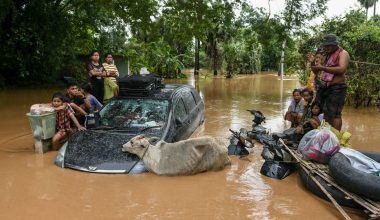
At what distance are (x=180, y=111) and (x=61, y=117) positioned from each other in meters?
2.31

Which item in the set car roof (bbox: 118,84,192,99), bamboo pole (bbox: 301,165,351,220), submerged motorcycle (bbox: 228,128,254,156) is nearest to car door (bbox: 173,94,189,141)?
car roof (bbox: 118,84,192,99)

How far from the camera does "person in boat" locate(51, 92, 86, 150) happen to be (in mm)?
7738

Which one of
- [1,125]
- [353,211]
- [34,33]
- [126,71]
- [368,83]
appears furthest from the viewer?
[126,71]

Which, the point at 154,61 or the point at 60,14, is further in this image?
the point at 154,61

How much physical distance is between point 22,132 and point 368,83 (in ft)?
34.9

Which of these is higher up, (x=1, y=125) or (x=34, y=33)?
(x=34, y=33)

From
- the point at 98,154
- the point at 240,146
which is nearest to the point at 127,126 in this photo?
the point at 98,154

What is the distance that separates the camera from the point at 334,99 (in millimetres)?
6945

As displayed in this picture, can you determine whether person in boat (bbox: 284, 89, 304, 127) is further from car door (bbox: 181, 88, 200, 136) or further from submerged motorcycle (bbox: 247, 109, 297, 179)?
submerged motorcycle (bbox: 247, 109, 297, 179)

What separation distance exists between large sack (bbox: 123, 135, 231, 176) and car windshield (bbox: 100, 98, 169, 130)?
2.46ft

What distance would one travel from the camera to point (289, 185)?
598 centimetres

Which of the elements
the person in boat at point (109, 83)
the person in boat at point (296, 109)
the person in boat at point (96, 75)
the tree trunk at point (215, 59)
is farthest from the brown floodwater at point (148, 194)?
the tree trunk at point (215, 59)

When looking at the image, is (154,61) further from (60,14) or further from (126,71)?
(60,14)

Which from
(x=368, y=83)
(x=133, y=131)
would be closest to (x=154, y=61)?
(x=368, y=83)
